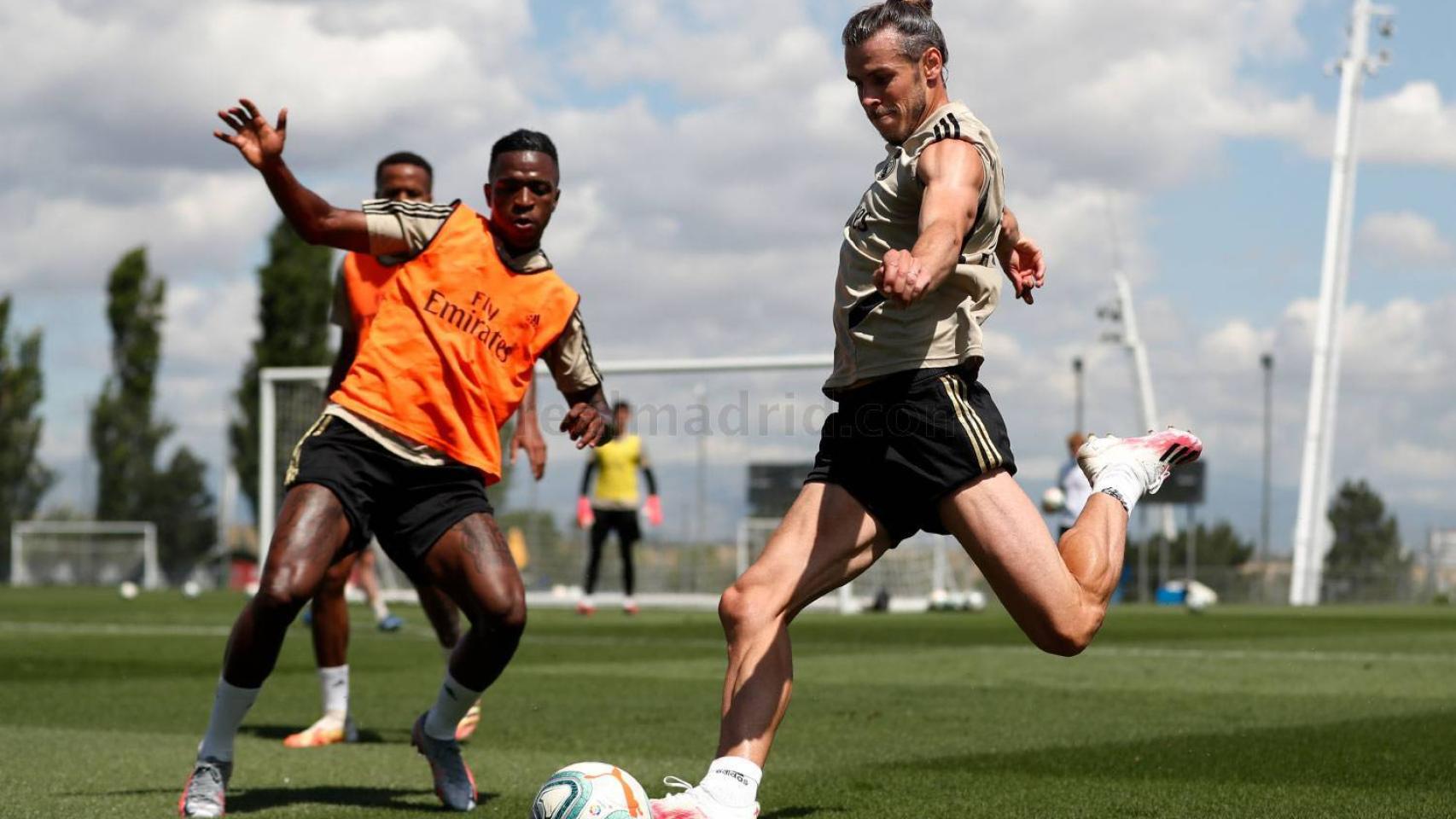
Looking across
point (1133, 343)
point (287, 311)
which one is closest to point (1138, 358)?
point (1133, 343)

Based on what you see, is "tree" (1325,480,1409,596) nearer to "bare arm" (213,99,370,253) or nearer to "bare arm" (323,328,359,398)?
"bare arm" (323,328,359,398)

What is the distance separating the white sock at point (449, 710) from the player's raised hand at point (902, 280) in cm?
243

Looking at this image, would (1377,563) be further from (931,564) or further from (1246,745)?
(1246,745)

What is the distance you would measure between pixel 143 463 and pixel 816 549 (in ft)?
165

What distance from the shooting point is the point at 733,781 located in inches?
174

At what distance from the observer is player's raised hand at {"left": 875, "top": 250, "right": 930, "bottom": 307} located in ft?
12.9

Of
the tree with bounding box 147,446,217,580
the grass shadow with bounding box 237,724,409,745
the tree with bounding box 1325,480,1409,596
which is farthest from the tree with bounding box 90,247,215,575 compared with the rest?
the grass shadow with bounding box 237,724,409,745

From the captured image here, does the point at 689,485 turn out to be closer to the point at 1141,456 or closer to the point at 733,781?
the point at 1141,456

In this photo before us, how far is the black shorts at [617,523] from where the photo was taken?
2108 centimetres

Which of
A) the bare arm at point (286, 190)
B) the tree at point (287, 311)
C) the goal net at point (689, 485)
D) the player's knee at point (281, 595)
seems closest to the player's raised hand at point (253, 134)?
the bare arm at point (286, 190)

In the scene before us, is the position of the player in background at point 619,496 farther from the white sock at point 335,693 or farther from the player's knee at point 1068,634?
the player's knee at point 1068,634

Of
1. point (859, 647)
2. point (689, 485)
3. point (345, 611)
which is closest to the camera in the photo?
point (345, 611)

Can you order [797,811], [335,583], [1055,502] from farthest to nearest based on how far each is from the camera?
[1055,502], [335,583], [797,811]

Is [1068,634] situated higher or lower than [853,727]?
higher
